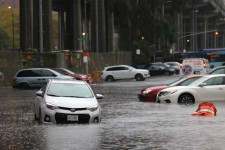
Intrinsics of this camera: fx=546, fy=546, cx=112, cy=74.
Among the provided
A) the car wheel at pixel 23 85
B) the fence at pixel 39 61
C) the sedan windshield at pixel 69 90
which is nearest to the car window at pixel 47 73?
the car wheel at pixel 23 85

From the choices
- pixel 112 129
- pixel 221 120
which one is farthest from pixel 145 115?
pixel 112 129

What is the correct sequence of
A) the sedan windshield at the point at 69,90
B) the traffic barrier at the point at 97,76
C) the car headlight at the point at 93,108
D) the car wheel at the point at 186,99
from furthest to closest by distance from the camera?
the traffic barrier at the point at 97,76 < the car wheel at the point at 186,99 < the sedan windshield at the point at 69,90 < the car headlight at the point at 93,108

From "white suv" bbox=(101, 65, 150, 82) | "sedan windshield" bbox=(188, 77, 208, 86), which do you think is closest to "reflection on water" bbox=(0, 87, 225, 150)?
"sedan windshield" bbox=(188, 77, 208, 86)

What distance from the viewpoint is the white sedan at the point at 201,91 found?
22719 millimetres

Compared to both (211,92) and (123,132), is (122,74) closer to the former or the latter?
(211,92)

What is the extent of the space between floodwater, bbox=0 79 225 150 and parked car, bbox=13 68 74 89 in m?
18.3

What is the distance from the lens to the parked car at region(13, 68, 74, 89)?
1491 inches

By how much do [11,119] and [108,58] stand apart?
49.1 metres

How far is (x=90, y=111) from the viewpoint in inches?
589

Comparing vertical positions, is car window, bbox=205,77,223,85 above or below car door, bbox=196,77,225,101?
above

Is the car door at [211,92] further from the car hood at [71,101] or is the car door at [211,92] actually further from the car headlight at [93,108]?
the car headlight at [93,108]

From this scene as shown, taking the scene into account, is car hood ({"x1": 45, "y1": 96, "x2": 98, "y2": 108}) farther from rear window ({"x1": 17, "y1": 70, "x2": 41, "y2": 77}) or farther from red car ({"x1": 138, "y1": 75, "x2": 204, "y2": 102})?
rear window ({"x1": 17, "y1": 70, "x2": 41, "y2": 77})

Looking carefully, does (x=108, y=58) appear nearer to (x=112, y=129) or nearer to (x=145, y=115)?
(x=145, y=115)

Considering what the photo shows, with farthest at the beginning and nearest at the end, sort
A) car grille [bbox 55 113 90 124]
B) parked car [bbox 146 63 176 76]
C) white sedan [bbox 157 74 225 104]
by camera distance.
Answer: parked car [bbox 146 63 176 76], white sedan [bbox 157 74 225 104], car grille [bbox 55 113 90 124]
